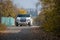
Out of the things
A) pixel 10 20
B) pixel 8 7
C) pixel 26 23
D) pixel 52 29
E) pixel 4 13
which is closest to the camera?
pixel 52 29

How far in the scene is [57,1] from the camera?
49.4ft

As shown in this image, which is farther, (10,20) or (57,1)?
(10,20)

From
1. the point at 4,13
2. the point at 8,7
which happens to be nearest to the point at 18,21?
the point at 4,13

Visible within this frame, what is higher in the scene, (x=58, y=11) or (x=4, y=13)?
(x=58, y=11)

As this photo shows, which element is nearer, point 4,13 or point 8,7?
point 4,13

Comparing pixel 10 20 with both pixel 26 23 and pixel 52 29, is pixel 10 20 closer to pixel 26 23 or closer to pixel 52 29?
pixel 26 23

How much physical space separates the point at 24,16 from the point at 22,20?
159 cm

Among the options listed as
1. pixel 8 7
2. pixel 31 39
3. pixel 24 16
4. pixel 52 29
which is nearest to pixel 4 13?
pixel 8 7

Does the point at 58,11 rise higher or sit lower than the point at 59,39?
higher

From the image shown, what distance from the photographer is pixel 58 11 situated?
49.8 feet

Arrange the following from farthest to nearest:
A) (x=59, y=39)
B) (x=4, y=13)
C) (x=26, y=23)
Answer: (x=4, y=13)
(x=26, y=23)
(x=59, y=39)

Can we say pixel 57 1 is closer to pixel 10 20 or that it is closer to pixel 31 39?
pixel 31 39

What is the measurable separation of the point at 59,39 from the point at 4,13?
33903mm

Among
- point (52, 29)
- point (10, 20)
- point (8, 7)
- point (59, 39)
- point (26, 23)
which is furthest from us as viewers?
point (8, 7)
